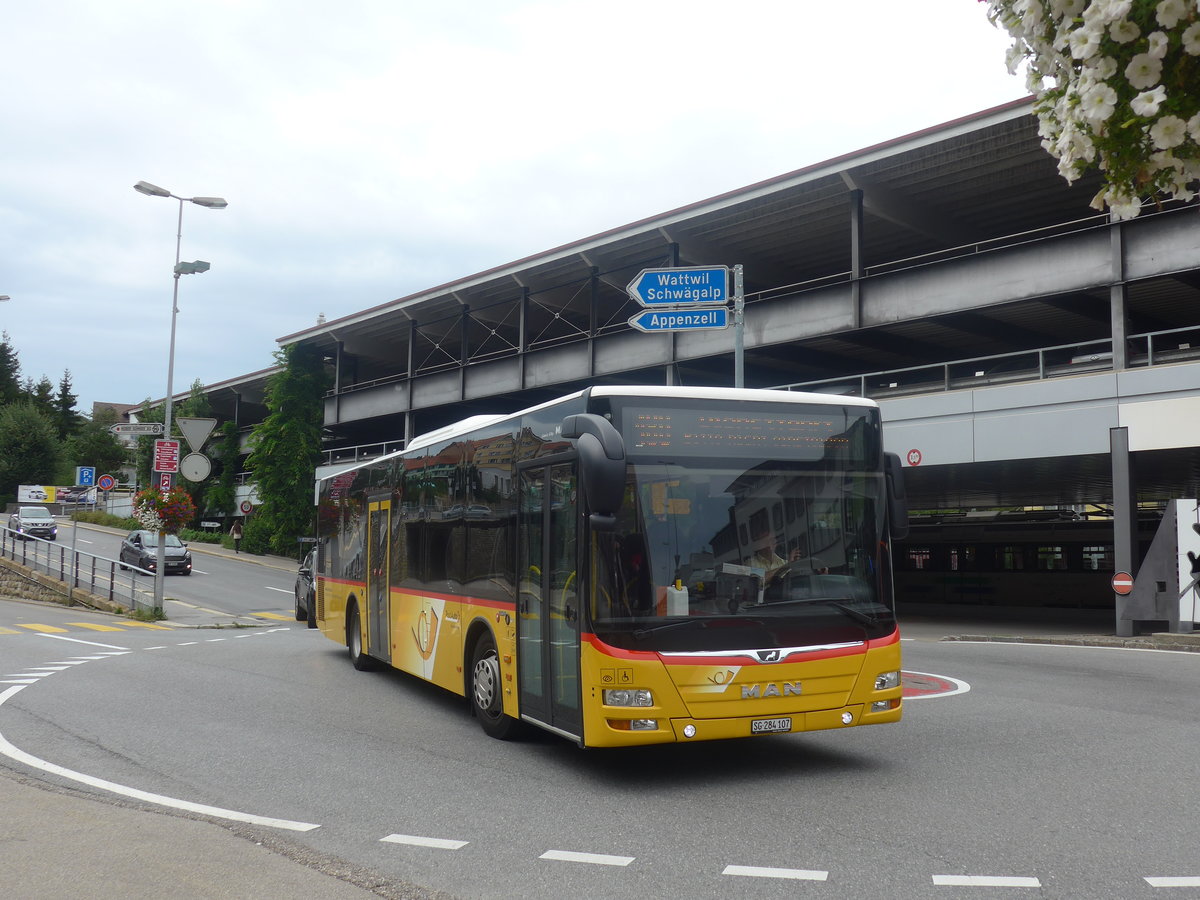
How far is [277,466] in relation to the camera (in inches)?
1902

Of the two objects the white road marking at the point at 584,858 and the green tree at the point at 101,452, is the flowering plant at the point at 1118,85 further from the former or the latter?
the green tree at the point at 101,452

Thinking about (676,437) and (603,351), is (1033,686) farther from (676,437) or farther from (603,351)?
(603,351)

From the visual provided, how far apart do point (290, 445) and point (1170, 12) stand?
47680mm

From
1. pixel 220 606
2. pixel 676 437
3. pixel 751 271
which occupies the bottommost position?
pixel 220 606

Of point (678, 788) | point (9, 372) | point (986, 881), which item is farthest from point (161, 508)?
point (9, 372)

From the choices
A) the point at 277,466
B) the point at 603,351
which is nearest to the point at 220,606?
the point at 603,351

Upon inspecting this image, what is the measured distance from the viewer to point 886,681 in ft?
26.3

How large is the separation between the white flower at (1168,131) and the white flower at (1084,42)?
0.28 metres

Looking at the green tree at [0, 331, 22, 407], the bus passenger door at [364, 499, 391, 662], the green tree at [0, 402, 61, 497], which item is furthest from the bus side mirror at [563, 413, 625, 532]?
the green tree at [0, 331, 22, 407]

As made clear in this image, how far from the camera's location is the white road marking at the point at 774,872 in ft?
17.6

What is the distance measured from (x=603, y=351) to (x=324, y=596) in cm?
1777

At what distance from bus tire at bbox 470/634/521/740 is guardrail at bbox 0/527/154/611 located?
1944 centimetres

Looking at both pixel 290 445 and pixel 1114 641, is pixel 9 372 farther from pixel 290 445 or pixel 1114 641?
pixel 1114 641

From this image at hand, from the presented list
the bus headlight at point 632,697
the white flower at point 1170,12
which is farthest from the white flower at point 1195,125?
the bus headlight at point 632,697
